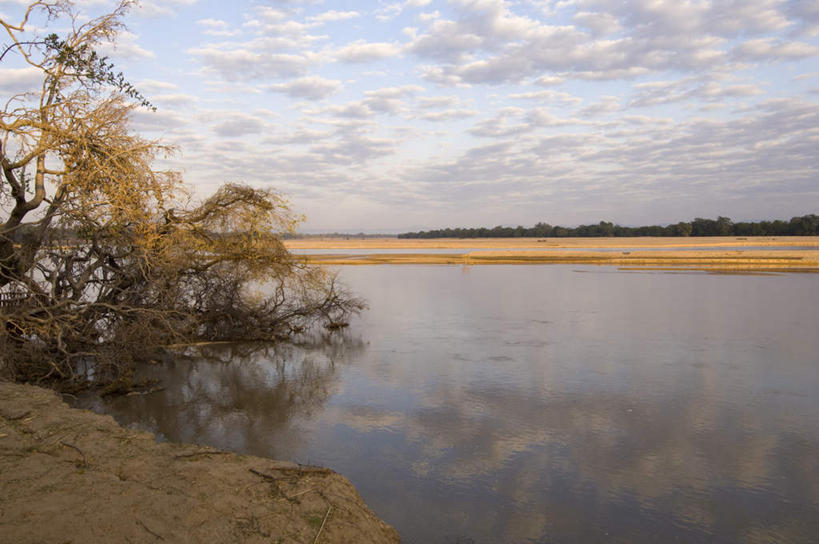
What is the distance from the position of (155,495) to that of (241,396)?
15.2 feet

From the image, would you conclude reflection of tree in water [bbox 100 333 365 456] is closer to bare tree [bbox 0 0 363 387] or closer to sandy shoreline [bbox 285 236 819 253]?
bare tree [bbox 0 0 363 387]

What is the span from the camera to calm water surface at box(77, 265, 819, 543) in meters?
5.20

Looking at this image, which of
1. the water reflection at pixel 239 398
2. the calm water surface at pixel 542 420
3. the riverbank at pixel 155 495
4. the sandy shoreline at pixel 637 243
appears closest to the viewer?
the riverbank at pixel 155 495

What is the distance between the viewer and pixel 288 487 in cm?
476

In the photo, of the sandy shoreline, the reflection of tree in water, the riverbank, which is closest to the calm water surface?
the reflection of tree in water

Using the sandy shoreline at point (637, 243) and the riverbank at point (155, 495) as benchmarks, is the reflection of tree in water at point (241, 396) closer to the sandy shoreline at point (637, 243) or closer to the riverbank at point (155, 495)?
the riverbank at point (155, 495)

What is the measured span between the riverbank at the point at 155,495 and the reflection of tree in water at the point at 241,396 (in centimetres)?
133

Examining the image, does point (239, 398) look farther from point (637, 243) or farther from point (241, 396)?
point (637, 243)

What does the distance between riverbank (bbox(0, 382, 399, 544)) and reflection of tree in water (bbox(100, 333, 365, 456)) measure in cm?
133

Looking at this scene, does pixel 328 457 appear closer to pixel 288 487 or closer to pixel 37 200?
pixel 288 487

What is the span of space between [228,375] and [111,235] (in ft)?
11.4

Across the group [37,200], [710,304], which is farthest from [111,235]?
[710,304]

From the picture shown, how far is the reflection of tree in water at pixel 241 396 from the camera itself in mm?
7137

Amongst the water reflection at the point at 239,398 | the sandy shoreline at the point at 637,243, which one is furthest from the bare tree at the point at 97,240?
the sandy shoreline at the point at 637,243
